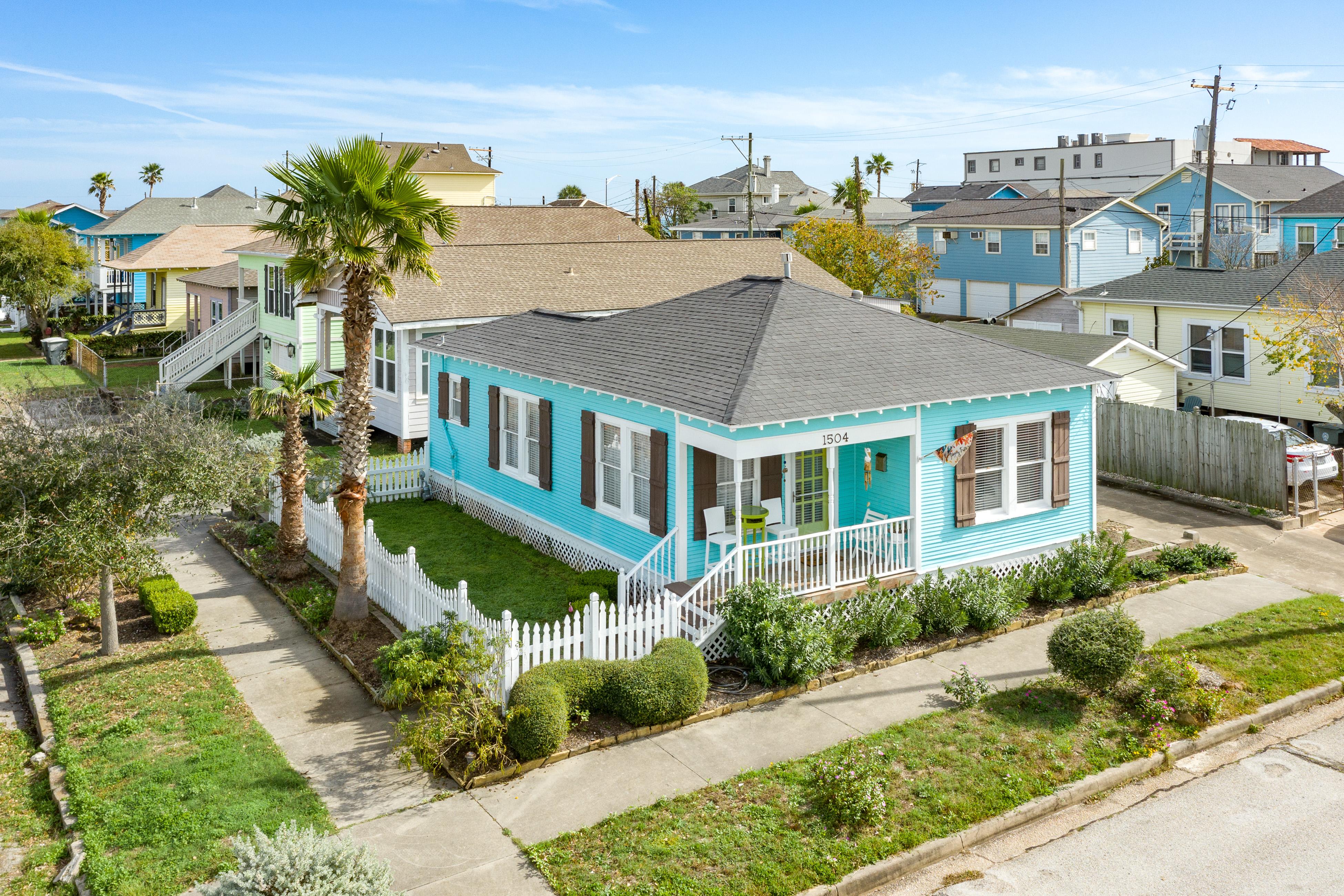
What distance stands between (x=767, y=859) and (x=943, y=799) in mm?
2075

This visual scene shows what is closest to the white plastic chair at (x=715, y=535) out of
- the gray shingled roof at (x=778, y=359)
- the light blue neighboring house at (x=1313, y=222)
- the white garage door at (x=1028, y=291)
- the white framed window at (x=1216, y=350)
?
the gray shingled roof at (x=778, y=359)

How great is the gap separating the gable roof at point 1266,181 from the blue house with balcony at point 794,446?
41.3m

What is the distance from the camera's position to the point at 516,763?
36.4 feet

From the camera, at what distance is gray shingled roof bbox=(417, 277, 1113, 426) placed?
1467 cm

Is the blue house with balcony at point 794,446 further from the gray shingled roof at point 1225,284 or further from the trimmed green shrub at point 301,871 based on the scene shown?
the gray shingled roof at point 1225,284

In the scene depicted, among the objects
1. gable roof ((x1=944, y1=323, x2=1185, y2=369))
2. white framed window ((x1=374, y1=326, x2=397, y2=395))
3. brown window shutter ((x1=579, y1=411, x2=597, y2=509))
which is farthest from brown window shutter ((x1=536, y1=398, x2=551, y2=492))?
gable roof ((x1=944, y1=323, x2=1185, y2=369))

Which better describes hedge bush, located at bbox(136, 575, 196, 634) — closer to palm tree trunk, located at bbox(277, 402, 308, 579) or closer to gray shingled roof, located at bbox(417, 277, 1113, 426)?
palm tree trunk, located at bbox(277, 402, 308, 579)

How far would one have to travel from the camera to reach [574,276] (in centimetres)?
3117

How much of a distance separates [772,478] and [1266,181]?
157ft

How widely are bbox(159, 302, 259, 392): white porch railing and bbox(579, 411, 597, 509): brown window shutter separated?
23532mm

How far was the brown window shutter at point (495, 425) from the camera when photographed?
805 inches

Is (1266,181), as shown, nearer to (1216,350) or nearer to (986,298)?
(986,298)

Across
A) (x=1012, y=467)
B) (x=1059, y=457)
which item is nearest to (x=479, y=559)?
(x=1012, y=467)

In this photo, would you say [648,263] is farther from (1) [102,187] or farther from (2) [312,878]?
(1) [102,187]
